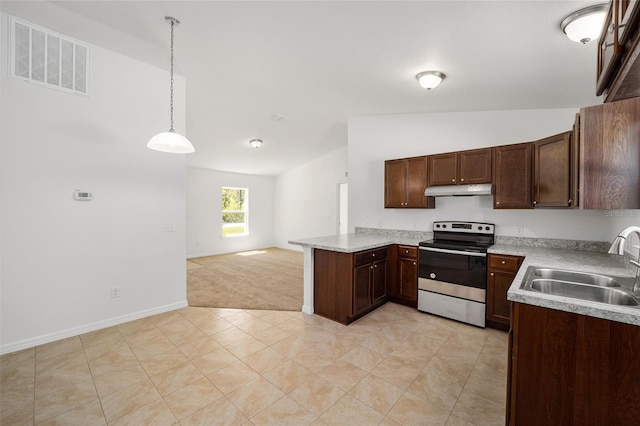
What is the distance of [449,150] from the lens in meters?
3.99

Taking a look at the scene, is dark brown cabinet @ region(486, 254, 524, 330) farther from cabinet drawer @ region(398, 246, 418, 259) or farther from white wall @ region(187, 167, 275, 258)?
white wall @ region(187, 167, 275, 258)

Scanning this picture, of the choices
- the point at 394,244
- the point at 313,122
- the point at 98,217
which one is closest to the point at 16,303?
the point at 98,217

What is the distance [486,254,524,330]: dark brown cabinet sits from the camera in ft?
9.77

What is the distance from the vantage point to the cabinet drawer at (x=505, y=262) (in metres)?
2.93

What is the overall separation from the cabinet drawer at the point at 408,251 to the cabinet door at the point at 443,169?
2.99 ft

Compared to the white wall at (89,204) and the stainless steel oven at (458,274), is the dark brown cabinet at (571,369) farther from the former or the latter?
the white wall at (89,204)

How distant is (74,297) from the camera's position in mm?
2896

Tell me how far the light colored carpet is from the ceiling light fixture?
9.98ft

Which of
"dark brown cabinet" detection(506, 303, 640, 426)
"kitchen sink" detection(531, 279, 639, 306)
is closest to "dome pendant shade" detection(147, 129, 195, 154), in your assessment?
"dark brown cabinet" detection(506, 303, 640, 426)

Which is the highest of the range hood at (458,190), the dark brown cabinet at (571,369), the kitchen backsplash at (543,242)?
the range hood at (458,190)

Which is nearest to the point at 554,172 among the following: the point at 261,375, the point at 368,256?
the point at 368,256

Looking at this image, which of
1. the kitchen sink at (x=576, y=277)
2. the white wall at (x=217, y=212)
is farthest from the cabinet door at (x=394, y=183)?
the white wall at (x=217, y=212)

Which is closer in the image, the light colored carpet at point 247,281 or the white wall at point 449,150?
the white wall at point 449,150

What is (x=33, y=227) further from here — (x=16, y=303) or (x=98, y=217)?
(x=16, y=303)
